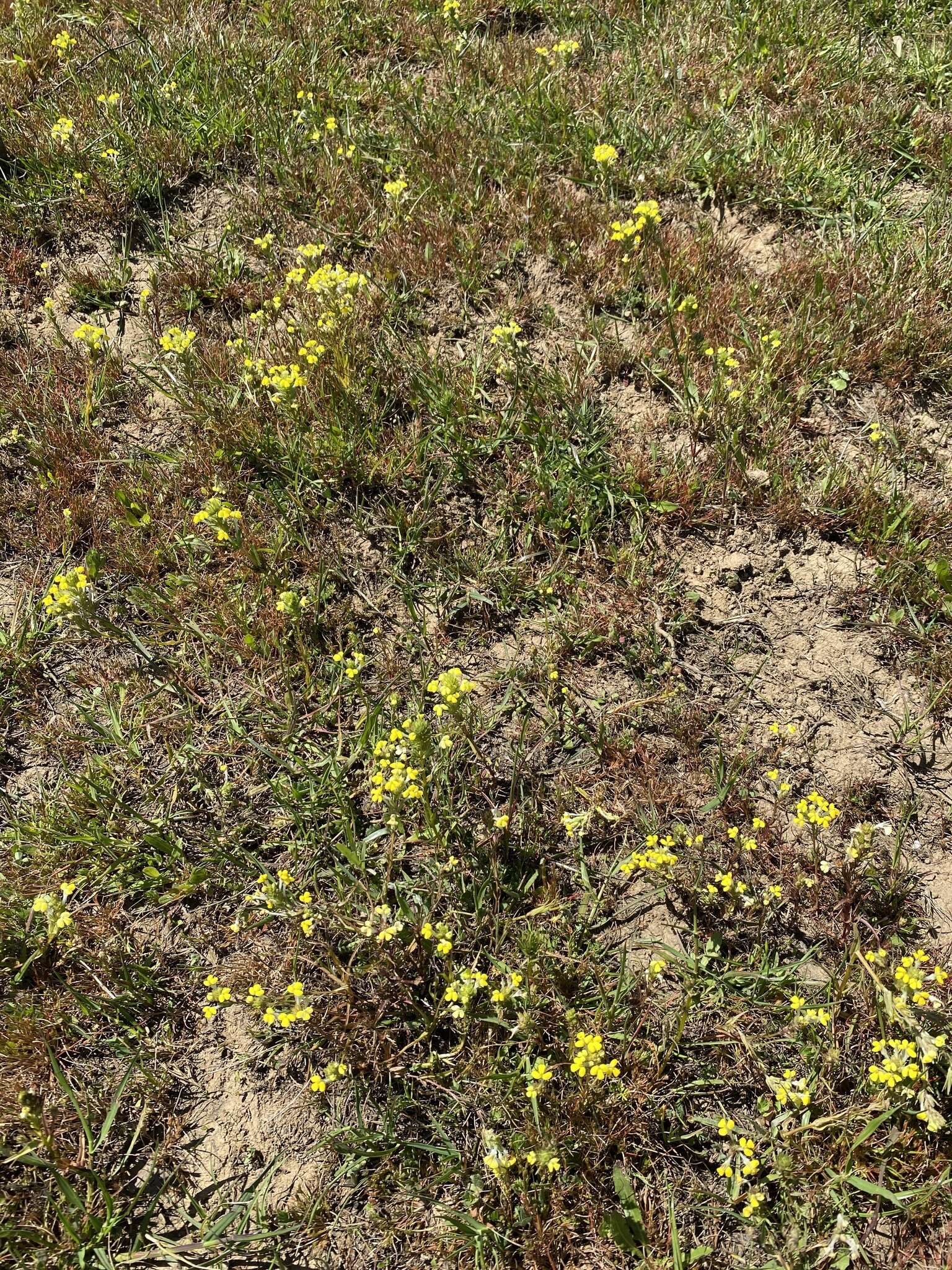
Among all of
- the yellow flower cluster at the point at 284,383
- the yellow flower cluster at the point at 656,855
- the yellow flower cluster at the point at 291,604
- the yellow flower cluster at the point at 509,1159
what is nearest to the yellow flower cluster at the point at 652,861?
the yellow flower cluster at the point at 656,855

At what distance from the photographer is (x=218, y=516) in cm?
381

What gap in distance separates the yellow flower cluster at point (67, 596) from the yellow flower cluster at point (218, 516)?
52 cm

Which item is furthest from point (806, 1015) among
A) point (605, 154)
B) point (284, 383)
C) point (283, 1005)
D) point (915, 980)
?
point (605, 154)

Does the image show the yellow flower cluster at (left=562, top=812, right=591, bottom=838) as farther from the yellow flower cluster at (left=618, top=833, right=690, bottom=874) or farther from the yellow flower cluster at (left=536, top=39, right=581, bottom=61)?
the yellow flower cluster at (left=536, top=39, right=581, bottom=61)

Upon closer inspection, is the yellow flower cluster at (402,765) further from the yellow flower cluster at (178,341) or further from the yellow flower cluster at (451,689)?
the yellow flower cluster at (178,341)

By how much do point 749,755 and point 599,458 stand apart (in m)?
1.51

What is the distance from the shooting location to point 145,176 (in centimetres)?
520

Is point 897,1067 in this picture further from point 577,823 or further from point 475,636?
point 475,636

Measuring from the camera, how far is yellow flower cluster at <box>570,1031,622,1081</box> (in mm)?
2795

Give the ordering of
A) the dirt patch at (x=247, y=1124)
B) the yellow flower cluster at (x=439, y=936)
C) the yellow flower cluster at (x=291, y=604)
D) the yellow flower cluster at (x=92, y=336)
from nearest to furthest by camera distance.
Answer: the dirt patch at (x=247, y=1124)
the yellow flower cluster at (x=439, y=936)
the yellow flower cluster at (x=291, y=604)
the yellow flower cluster at (x=92, y=336)

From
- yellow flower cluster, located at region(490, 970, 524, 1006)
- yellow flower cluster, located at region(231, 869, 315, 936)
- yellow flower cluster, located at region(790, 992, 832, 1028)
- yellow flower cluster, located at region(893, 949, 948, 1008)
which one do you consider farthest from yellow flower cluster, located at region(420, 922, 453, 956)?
yellow flower cluster, located at region(893, 949, 948, 1008)

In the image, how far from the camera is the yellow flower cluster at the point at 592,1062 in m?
2.79

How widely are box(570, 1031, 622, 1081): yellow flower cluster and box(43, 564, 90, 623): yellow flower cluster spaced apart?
2505 mm

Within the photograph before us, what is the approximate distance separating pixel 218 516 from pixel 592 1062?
2.53m
